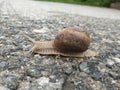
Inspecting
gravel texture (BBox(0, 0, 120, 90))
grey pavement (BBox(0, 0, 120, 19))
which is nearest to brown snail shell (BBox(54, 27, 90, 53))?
gravel texture (BBox(0, 0, 120, 90))

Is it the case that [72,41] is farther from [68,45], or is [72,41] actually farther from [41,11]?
[41,11]

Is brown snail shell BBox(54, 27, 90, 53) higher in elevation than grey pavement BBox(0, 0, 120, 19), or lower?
higher

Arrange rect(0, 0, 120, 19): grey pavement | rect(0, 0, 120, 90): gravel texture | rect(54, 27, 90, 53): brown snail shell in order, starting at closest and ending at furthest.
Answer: rect(0, 0, 120, 90): gravel texture, rect(54, 27, 90, 53): brown snail shell, rect(0, 0, 120, 19): grey pavement

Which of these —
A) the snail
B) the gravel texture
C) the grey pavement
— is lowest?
the grey pavement

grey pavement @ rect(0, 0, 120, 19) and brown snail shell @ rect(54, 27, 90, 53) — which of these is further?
grey pavement @ rect(0, 0, 120, 19)

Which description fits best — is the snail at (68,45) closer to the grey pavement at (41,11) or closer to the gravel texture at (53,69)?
the gravel texture at (53,69)

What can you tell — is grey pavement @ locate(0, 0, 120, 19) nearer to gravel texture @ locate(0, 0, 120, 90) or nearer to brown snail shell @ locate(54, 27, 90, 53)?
gravel texture @ locate(0, 0, 120, 90)

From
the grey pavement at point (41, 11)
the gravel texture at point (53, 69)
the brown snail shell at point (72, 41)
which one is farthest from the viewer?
the grey pavement at point (41, 11)

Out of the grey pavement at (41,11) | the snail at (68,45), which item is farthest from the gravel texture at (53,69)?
the grey pavement at (41,11)
